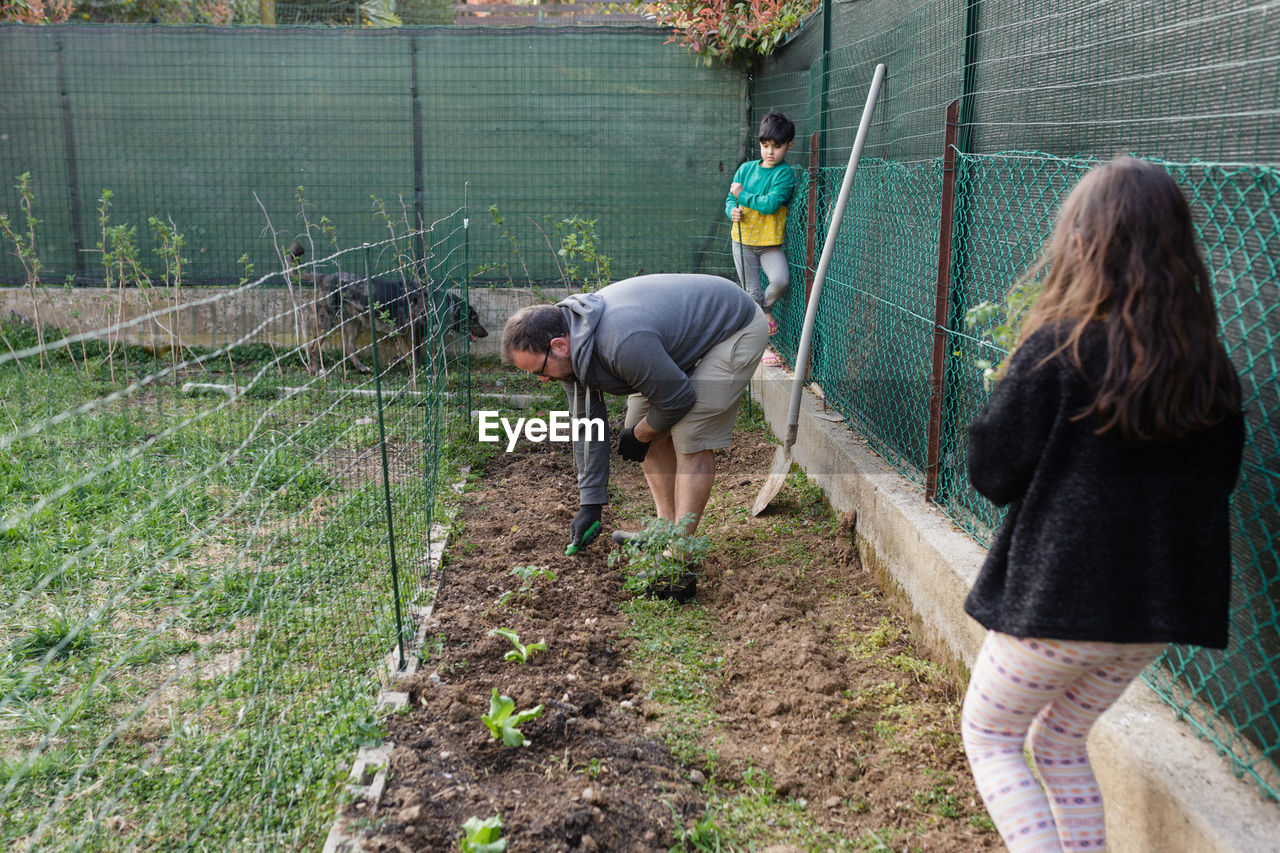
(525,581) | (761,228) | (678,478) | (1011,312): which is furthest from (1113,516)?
(761,228)

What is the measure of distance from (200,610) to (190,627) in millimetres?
119

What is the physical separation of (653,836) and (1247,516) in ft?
5.03

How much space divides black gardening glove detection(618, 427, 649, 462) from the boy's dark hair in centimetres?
287

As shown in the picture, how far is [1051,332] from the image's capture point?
5.88 ft

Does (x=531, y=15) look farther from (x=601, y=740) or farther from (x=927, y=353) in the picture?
(x=601, y=740)

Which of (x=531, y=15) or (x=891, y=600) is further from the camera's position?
(x=531, y=15)

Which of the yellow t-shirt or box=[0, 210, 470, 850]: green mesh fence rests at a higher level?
the yellow t-shirt

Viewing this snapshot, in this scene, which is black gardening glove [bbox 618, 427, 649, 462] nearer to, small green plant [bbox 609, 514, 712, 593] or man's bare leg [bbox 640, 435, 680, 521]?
man's bare leg [bbox 640, 435, 680, 521]

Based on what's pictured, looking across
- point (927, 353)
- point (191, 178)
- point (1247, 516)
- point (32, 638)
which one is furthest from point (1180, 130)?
point (191, 178)

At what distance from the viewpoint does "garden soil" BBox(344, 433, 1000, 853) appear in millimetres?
2531

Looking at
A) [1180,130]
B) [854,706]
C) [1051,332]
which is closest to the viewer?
[1051,332]

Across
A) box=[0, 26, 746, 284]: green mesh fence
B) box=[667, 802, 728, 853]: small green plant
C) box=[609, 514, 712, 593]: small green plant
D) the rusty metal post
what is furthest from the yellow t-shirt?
box=[667, 802, 728, 853]: small green plant

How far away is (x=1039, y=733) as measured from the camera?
207cm

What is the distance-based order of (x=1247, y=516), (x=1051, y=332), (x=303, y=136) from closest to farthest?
1. (x=1051, y=332)
2. (x=1247, y=516)
3. (x=303, y=136)
